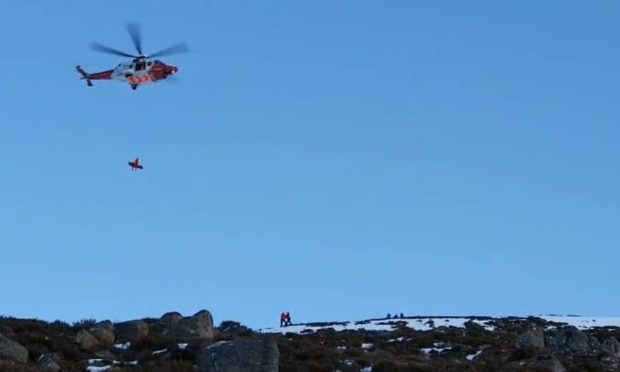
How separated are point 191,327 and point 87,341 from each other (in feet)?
12.2

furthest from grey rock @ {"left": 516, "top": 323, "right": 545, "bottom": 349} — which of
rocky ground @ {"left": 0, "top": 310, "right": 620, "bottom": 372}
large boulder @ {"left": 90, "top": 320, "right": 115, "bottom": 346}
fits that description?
large boulder @ {"left": 90, "top": 320, "right": 115, "bottom": 346}

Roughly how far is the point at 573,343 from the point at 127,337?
68.5 ft

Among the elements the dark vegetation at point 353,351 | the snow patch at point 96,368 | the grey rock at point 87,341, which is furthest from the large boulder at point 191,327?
the snow patch at point 96,368

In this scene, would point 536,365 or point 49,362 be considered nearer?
point 49,362

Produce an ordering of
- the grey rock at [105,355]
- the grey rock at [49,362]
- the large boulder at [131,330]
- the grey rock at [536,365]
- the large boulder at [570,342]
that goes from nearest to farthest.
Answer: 1. the grey rock at [49,362]
2. the grey rock at [105,355]
3. the grey rock at [536,365]
4. the large boulder at [131,330]
5. the large boulder at [570,342]

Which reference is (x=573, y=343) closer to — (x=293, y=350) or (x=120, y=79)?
(x=293, y=350)

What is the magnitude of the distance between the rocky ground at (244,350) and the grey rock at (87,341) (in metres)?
0.03

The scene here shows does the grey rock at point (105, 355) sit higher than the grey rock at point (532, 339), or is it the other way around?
the grey rock at point (532, 339)

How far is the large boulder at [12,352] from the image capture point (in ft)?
71.3

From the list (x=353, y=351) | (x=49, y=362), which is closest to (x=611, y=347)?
(x=353, y=351)

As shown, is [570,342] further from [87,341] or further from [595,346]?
[87,341]

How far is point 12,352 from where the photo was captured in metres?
21.9

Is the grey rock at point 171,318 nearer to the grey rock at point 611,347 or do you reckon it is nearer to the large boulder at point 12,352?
the large boulder at point 12,352

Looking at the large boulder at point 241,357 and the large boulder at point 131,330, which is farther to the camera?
the large boulder at point 131,330
